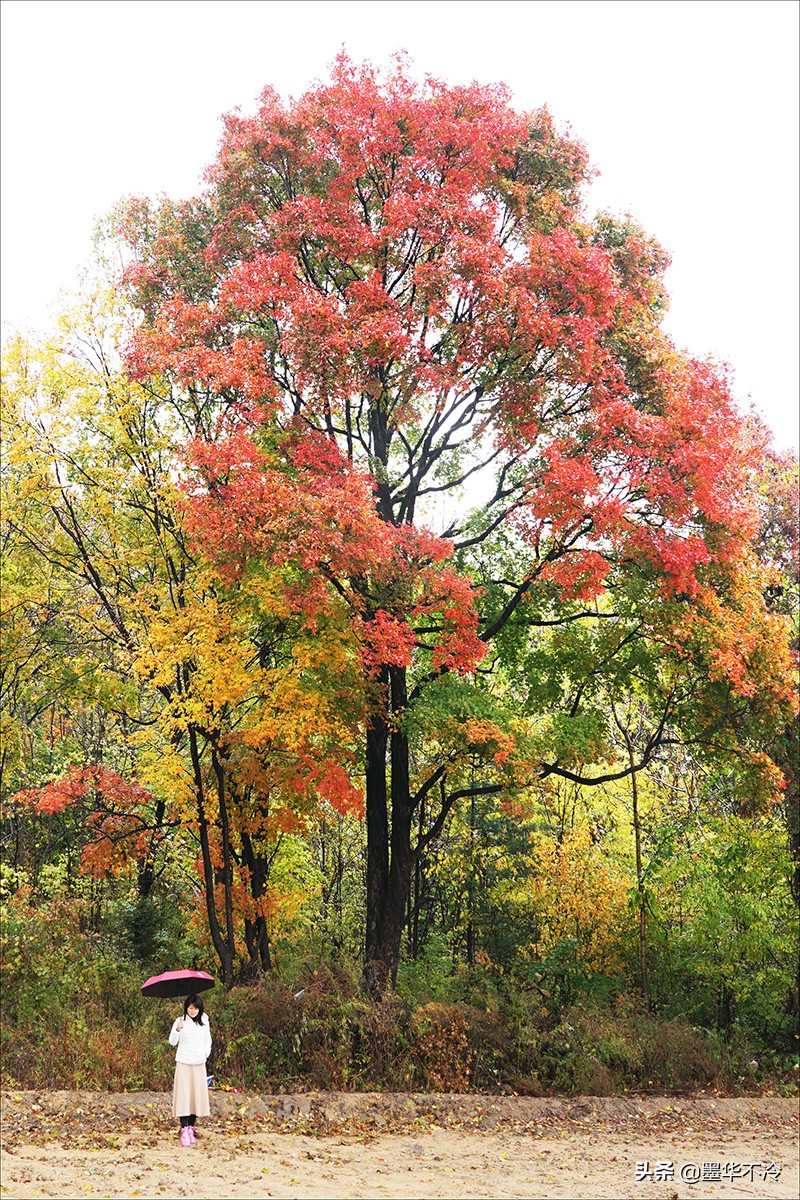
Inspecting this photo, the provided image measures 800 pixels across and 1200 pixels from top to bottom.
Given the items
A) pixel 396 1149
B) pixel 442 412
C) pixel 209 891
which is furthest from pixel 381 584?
pixel 396 1149

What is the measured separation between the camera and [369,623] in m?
12.0

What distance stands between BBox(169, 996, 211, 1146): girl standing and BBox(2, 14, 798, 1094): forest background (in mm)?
2771

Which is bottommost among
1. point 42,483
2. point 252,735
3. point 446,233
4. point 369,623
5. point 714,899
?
point 714,899

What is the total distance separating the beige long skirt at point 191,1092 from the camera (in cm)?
889

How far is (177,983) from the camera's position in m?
9.11

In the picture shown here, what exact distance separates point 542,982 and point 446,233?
12354 mm

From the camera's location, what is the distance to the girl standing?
28.4ft

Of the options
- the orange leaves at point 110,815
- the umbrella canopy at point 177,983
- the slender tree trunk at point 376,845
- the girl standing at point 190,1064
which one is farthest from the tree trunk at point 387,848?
the umbrella canopy at point 177,983

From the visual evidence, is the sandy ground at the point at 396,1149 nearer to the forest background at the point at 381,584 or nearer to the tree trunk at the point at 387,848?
the forest background at the point at 381,584

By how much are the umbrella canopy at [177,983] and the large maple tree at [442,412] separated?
435 centimetres

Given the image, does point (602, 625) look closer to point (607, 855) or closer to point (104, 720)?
point (607, 855)

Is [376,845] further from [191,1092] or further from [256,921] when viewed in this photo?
[191,1092]

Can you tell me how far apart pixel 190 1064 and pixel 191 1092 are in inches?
18.2

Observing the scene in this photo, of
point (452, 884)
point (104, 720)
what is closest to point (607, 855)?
point (452, 884)
